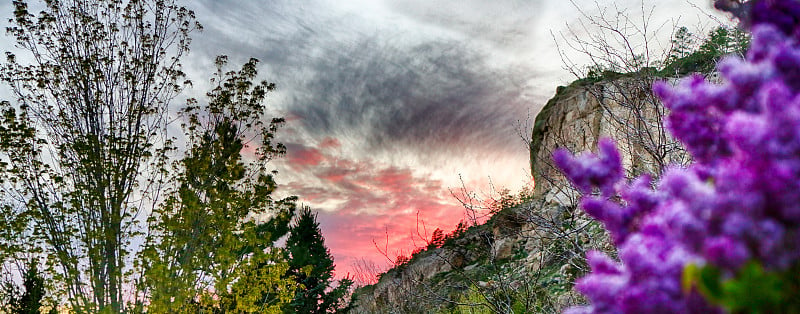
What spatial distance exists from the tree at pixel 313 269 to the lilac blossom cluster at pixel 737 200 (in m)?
16.8

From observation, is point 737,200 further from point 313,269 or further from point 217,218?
point 313,269

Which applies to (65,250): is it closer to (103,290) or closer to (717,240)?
(103,290)

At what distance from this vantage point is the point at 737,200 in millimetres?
749

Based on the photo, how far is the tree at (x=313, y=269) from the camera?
18.3 meters

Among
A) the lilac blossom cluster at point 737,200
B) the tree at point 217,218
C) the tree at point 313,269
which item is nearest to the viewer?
the lilac blossom cluster at point 737,200

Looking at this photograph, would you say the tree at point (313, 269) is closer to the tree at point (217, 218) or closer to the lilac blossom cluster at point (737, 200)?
the tree at point (217, 218)

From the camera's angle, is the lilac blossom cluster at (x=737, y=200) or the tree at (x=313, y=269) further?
the tree at (x=313, y=269)

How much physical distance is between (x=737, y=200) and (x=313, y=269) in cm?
1878

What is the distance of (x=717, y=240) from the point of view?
74 cm

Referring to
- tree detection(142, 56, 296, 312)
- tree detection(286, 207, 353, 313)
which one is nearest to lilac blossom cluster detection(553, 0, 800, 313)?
tree detection(142, 56, 296, 312)

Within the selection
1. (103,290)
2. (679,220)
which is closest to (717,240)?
(679,220)

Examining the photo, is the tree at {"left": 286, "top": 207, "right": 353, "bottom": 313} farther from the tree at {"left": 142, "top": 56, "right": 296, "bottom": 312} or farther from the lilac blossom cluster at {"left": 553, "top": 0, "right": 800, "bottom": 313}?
the lilac blossom cluster at {"left": 553, "top": 0, "right": 800, "bottom": 313}

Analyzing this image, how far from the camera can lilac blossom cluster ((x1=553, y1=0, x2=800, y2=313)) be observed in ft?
2.44

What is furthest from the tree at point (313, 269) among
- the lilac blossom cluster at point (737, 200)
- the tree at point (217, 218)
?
the lilac blossom cluster at point (737, 200)
